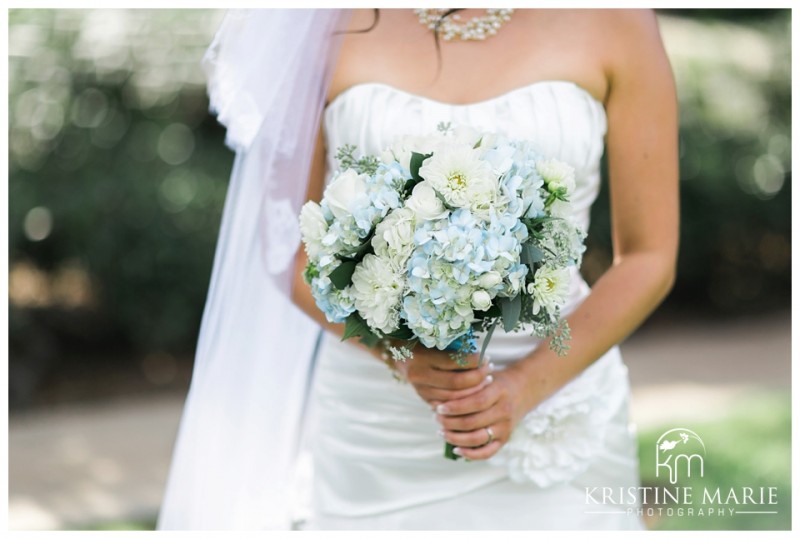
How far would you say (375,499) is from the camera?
2.87 meters

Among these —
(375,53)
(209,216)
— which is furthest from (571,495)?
(209,216)

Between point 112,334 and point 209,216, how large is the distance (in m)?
1.48

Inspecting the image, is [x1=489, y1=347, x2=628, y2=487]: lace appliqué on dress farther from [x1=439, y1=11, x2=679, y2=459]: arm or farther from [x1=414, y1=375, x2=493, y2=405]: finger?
[x1=414, y1=375, x2=493, y2=405]: finger

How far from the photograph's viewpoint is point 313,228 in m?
2.16

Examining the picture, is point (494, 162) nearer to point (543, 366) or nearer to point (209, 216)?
point (543, 366)

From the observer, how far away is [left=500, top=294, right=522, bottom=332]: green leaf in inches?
82.0

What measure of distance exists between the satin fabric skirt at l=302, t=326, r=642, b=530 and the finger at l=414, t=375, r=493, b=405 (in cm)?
28

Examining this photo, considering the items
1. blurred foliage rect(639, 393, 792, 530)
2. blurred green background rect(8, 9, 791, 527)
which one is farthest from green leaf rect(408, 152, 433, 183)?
blurred green background rect(8, 9, 791, 527)

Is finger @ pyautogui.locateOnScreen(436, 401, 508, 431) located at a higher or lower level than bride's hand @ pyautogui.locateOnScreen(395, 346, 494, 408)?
→ lower

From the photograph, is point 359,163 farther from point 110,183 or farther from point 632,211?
point 110,183

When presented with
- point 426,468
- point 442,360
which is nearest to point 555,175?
point 442,360

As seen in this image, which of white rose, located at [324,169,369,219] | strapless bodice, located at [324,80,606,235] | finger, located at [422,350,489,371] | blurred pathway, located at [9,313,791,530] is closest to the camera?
white rose, located at [324,169,369,219]

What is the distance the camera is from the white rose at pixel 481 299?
2023 millimetres

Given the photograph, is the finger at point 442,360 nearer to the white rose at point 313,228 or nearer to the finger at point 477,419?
the finger at point 477,419
